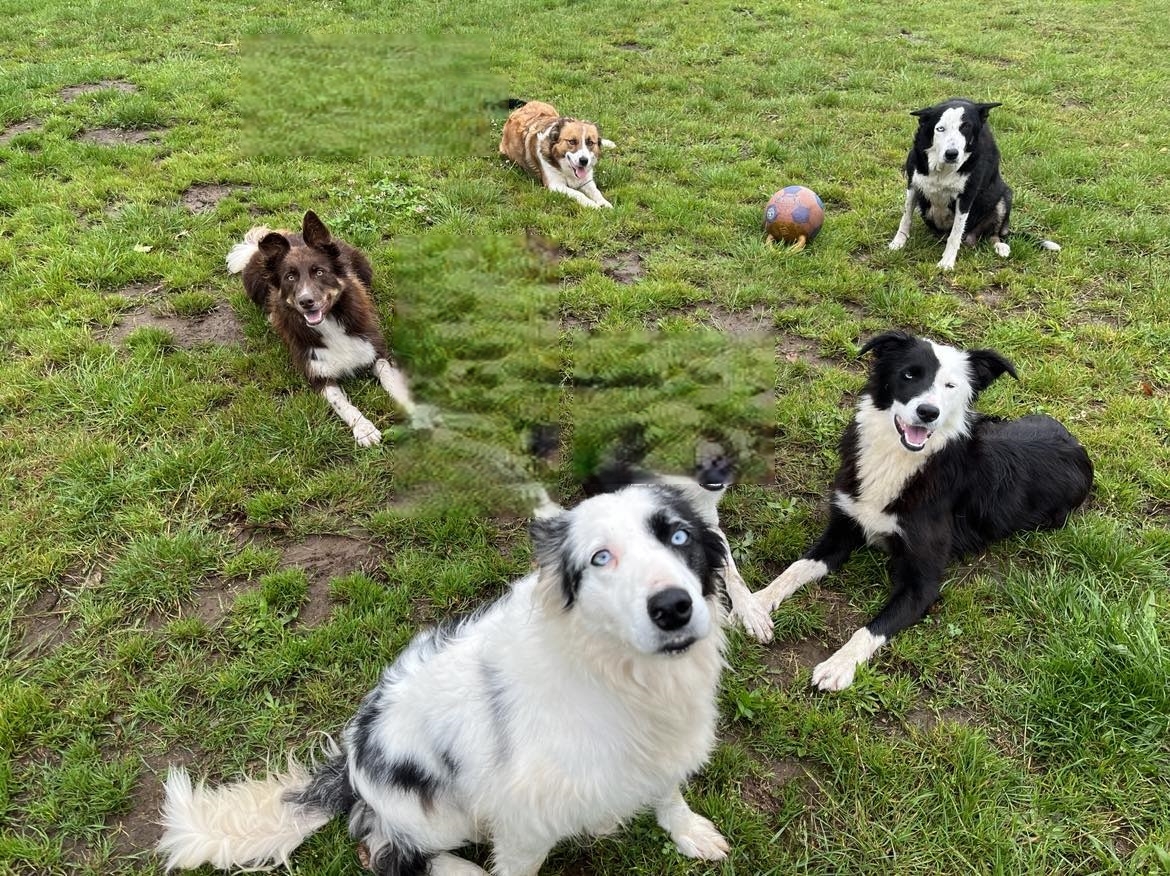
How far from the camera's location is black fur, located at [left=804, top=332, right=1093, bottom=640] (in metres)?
3.09

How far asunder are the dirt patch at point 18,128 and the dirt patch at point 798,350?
836cm

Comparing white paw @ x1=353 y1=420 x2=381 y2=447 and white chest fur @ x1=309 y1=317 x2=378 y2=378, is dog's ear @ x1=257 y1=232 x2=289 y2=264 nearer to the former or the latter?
white chest fur @ x1=309 y1=317 x2=378 y2=378

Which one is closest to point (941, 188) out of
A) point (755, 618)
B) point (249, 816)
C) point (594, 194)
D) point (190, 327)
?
point (594, 194)

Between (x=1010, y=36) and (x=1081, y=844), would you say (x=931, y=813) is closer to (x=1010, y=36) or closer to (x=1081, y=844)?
(x=1081, y=844)

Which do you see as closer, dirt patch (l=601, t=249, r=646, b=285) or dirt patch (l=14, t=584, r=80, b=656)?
dirt patch (l=14, t=584, r=80, b=656)

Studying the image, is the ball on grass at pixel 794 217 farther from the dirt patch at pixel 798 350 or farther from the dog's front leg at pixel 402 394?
the dog's front leg at pixel 402 394

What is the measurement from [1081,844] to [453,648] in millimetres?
2410

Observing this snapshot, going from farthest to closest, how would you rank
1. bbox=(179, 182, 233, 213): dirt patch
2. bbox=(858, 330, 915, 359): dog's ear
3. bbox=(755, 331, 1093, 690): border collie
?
bbox=(179, 182, 233, 213): dirt patch
bbox=(858, 330, 915, 359): dog's ear
bbox=(755, 331, 1093, 690): border collie

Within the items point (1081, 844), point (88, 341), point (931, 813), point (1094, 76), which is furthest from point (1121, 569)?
point (1094, 76)

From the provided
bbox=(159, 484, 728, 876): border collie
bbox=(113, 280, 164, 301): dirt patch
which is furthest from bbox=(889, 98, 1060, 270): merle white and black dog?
bbox=(113, 280, 164, 301): dirt patch

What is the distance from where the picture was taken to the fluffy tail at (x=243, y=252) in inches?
210

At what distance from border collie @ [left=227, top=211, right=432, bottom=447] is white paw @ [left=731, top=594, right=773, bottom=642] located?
2.31 m

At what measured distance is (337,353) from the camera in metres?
4.46

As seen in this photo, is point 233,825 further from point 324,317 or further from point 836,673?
point 324,317
